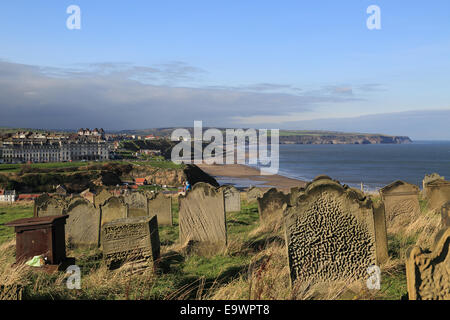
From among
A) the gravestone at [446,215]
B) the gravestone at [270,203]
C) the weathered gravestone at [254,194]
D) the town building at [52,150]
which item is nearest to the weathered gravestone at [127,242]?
the gravestone at [446,215]

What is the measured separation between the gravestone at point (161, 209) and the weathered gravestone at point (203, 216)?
5.40 m

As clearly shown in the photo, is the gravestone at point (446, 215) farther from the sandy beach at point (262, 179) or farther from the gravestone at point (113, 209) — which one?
the sandy beach at point (262, 179)

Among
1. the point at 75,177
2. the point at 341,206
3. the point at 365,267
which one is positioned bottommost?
the point at 75,177

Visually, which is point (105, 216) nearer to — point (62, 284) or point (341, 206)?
point (62, 284)

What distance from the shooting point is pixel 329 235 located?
19.0ft

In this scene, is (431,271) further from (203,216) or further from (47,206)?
(47,206)

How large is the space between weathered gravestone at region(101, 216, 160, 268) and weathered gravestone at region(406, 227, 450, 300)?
510 cm

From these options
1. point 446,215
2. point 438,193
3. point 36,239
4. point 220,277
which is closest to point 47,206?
point 36,239

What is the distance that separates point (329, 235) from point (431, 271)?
6.11 ft

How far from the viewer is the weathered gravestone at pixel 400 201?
1041 centimetres

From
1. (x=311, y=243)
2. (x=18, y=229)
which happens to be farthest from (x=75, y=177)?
(x=311, y=243)

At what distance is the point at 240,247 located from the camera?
913 centimetres
